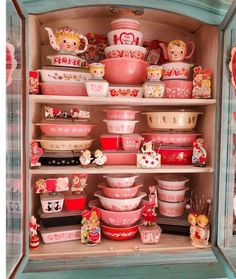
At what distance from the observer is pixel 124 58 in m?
1.15

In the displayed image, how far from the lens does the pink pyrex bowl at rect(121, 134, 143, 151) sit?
3.96 feet

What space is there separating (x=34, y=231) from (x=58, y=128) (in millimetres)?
418

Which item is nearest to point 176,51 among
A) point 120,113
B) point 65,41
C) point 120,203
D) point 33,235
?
point 120,113

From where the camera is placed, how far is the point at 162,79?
1231 millimetres

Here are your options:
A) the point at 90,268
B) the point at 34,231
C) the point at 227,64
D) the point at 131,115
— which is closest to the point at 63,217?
the point at 34,231

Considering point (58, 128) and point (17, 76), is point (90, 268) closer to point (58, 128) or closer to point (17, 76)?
point (58, 128)

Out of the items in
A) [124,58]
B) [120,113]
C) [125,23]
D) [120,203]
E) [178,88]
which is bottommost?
[120,203]

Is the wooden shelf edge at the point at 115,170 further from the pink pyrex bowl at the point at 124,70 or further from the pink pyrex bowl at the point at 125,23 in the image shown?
the pink pyrex bowl at the point at 125,23

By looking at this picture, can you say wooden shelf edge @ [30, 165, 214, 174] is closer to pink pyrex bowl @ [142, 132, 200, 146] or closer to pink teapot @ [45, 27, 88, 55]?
pink pyrex bowl @ [142, 132, 200, 146]

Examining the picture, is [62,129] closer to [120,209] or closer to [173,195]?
[120,209]

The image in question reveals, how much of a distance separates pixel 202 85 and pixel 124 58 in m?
0.34

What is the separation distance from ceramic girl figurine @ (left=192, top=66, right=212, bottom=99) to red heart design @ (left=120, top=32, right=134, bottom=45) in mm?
308

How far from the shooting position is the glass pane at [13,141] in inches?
33.9
